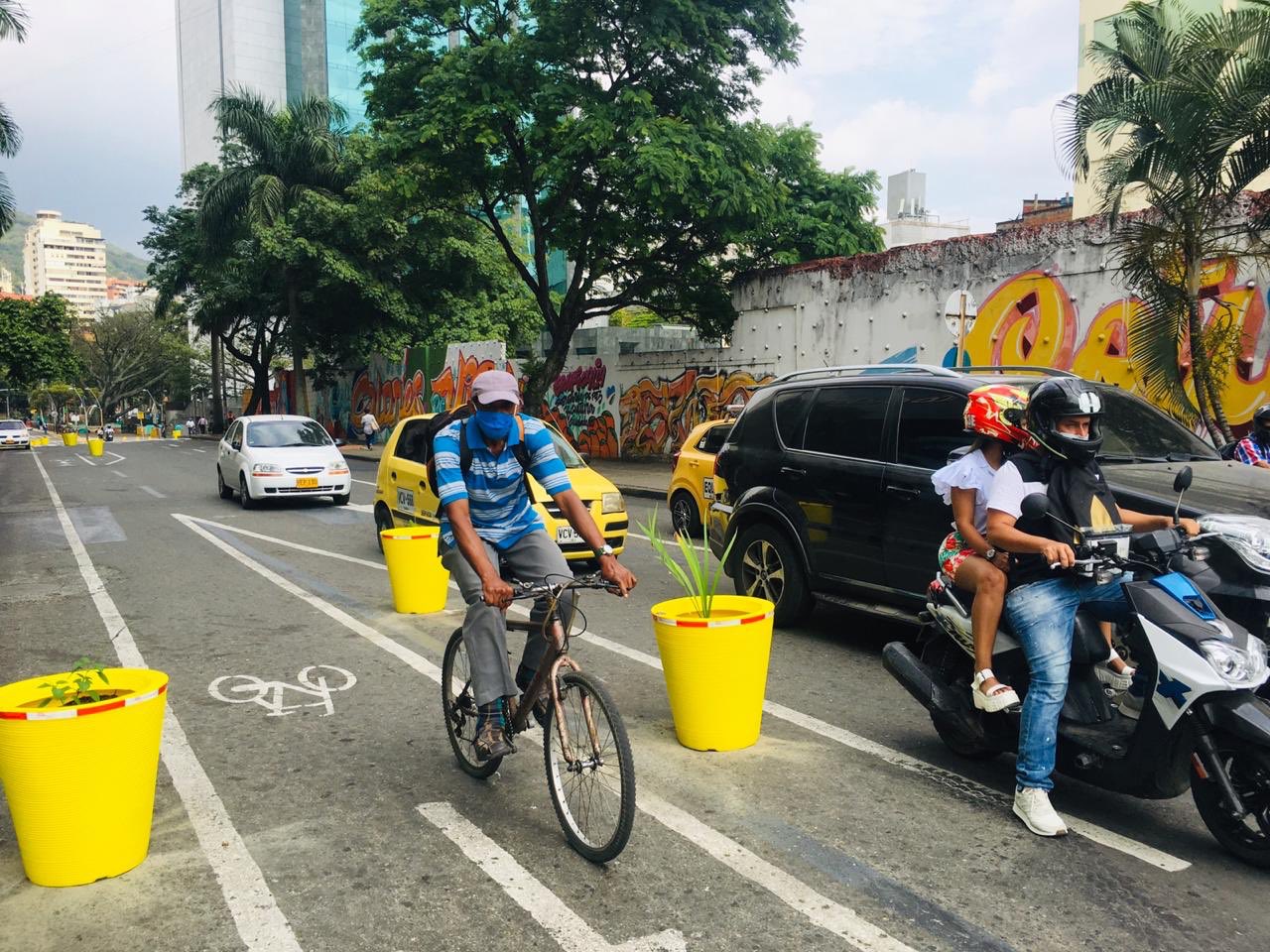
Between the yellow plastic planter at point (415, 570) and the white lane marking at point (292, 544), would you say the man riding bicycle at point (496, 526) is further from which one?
the white lane marking at point (292, 544)

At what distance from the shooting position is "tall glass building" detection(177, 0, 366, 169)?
303 ft

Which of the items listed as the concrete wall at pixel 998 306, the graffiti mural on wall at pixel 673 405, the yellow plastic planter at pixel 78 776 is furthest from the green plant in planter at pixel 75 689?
the graffiti mural on wall at pixel 673 405

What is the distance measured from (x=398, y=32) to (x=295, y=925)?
67.4 ft

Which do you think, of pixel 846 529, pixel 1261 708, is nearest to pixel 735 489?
pixel 846 529

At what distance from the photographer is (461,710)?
471 centimetres

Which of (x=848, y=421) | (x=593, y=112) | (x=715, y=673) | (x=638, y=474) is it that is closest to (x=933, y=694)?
(x=715, y=673)

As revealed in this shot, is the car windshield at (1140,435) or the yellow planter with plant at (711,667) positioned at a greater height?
the car windshield at (1140,435)

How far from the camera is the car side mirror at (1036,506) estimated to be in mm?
3654

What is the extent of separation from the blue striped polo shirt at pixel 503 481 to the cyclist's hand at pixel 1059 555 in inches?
74.9

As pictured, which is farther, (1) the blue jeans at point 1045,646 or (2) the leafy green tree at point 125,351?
(2) the leafy green tree at point 125,351

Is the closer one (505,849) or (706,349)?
(505,849)

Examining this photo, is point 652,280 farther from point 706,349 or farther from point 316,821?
point 316,821

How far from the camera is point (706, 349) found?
2275 centimetres

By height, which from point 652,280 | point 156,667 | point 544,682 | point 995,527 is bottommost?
point 156,667
